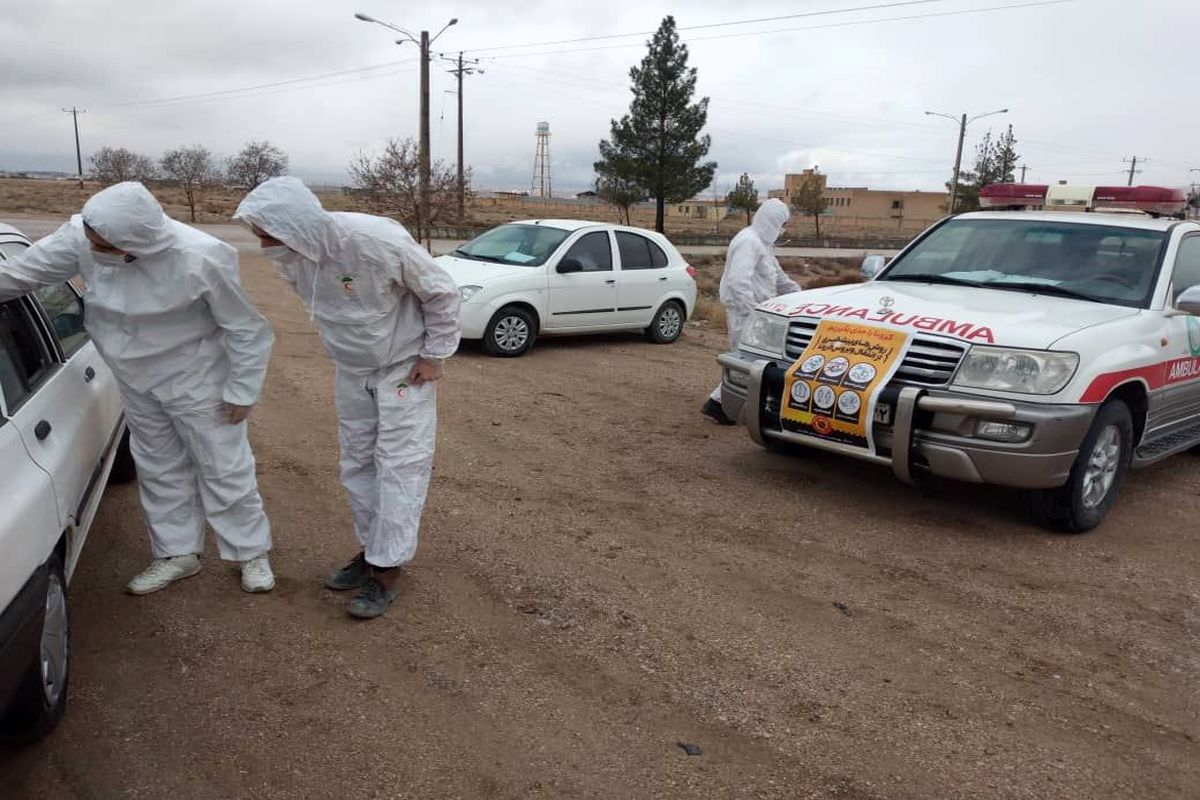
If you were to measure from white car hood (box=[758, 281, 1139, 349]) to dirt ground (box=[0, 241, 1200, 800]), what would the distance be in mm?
1089

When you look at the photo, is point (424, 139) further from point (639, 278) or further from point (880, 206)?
point (880, 206)

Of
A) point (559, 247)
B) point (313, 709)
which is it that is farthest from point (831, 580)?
point (559, 247)

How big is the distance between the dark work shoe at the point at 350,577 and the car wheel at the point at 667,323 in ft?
24.3

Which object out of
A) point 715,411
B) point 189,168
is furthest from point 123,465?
point 189,168

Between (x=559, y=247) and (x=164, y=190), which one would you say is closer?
(x=559, y=247)

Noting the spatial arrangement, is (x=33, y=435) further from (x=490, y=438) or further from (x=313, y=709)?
(x=490, y=438)

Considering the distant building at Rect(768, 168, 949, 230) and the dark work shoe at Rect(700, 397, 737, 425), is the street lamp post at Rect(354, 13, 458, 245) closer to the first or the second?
the dark work shoe at Rect(700, 397, 737, 425)

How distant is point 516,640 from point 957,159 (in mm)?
49605

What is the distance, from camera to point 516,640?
3637mm

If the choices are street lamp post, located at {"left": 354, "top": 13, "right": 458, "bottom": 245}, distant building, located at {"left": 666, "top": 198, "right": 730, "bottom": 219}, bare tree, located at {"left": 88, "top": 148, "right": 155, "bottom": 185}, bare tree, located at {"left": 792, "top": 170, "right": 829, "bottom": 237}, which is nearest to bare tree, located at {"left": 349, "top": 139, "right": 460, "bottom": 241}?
street lamp post, located at {"left": 354, "top": 13, "right": 458, "bottom": 245}

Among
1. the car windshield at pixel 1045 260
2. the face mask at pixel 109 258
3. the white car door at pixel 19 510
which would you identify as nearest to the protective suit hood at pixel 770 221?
the car windshield at pixel 1045 260

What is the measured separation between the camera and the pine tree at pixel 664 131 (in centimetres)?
4828

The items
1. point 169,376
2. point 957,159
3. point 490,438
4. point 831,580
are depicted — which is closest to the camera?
point 169,376

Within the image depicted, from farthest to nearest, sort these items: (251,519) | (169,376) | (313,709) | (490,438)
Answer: (490,438) < (251,519) < (169,376) < (313,709)
